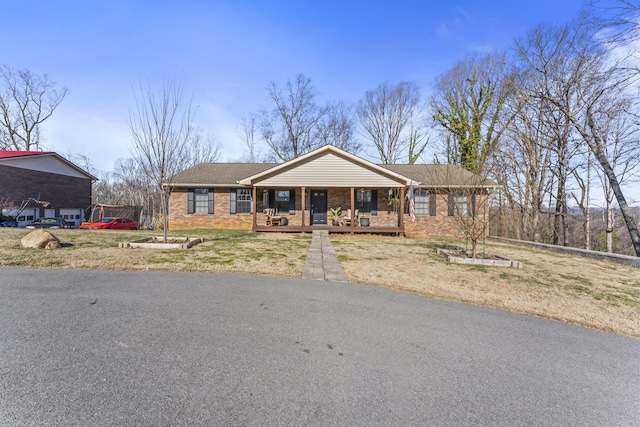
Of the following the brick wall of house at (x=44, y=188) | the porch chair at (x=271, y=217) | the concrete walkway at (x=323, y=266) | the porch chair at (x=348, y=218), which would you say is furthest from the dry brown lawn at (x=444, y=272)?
the brick wall of house at (x=44, y=188)

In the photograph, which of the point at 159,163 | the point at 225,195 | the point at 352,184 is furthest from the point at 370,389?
the point at 225,195

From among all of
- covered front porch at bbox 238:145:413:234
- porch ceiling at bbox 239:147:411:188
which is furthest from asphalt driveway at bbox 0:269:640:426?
porch ceiling at bbox 239:147:411:188

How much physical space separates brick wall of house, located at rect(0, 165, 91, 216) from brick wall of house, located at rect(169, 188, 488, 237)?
1212 centimetres

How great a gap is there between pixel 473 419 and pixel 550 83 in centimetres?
1789

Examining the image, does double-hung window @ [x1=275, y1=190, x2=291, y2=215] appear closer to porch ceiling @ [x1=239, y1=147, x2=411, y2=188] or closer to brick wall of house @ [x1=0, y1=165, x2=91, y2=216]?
porch ceiling @ [x1=239, y1=147, x2=411, y2=188]

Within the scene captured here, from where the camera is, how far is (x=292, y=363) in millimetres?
2576

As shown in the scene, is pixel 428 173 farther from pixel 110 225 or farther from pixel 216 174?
pixel 110 225

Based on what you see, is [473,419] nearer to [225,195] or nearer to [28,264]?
[28,264]

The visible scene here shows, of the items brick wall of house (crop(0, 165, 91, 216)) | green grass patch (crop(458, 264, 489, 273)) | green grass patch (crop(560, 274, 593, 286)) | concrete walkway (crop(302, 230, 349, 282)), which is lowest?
green grass patch (crop(560, 274, 593, 286))

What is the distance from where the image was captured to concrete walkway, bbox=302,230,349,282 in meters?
5.92

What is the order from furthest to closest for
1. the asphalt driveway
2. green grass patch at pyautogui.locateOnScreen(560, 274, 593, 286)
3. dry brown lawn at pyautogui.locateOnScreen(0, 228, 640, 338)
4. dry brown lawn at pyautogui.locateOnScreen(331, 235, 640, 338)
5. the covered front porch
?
the covered front porch, green grass patch at pyautogui.locateOnScreen(560, 274, 593, 286), dry brown lawn at pyautogui.locateOnScreen(0, 228, 640, 338), dry brown lawn at pyautogui.locateOnScreen(331, 235, 640, 338), the asphalt driveway

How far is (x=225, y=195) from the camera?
16.0m

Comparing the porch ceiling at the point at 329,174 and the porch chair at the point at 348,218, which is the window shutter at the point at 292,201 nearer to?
the porch ceiling at the point at 329,174

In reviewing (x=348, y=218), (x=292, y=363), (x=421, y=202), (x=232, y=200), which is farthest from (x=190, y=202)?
(x=292, y=363)
